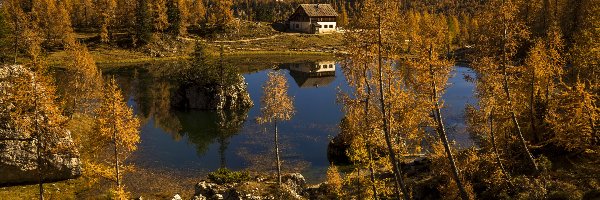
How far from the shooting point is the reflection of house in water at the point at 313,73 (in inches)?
4454

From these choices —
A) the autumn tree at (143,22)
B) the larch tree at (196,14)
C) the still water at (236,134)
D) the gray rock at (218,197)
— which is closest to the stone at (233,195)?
the gray rock at (218,197)

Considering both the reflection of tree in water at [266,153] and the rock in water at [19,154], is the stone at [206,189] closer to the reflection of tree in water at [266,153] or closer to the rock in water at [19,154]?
the rock in water at [19,154]

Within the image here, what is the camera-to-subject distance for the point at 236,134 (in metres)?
67.9

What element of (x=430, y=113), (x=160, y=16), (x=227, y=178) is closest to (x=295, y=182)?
(x=227, y=178)

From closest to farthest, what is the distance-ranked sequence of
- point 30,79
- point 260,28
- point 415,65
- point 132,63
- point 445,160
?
point 415,65, point 30,79, point 445,160, point 132,63, point 260,28

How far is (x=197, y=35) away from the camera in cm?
17488

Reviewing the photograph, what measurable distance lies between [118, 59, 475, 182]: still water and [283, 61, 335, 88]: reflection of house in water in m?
10.4

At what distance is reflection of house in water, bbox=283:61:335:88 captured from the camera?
113 meters

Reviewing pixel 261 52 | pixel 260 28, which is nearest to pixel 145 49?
pixel 261 52

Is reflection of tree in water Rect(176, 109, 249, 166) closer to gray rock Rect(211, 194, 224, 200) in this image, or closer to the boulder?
the boulder

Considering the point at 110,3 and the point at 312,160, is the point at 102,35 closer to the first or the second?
the point at 110,3

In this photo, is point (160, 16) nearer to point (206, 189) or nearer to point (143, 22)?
point (143, 22)

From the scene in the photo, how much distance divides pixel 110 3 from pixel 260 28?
6214 cm

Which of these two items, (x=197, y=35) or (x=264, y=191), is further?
(x=197, y=35)
